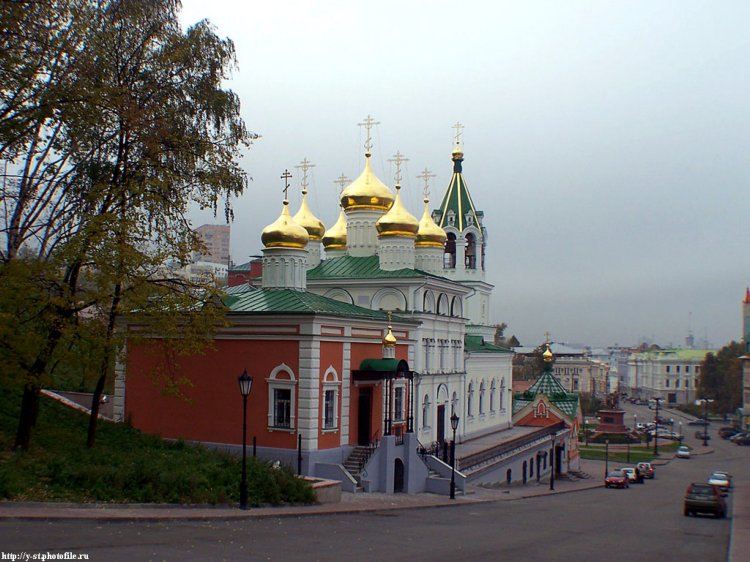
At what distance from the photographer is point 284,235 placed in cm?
3005

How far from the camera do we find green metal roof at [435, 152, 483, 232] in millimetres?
46250

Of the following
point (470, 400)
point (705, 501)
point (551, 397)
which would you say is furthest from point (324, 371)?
point (551, 397)

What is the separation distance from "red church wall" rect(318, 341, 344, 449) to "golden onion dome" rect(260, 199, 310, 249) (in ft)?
19.4

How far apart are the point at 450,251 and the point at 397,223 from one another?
13123 millimetres

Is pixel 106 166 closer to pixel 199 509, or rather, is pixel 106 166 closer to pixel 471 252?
pixel 199 509

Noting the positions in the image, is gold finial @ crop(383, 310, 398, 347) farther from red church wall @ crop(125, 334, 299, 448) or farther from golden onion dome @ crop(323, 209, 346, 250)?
golden onion dome @ crop(323, 209, 346, 250)

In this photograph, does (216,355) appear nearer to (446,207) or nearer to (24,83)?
(24,83)

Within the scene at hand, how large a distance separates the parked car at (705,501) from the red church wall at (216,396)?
1169cm

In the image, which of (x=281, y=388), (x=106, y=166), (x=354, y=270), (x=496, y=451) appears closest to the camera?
(x=106, y=166)

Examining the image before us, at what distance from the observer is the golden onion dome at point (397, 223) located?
1332 inches

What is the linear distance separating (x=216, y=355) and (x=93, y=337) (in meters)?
8.00

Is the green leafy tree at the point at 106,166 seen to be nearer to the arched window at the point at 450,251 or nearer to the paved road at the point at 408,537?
the paved road at the point at 408,537

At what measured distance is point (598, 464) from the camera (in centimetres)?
5781

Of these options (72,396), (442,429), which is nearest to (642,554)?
(442,429)
